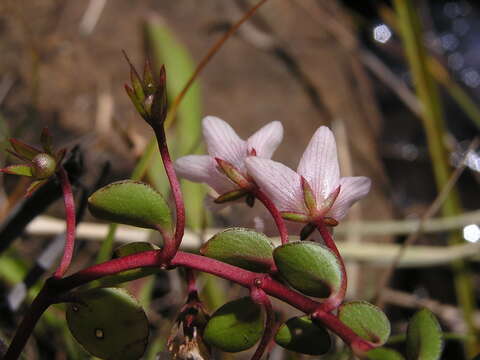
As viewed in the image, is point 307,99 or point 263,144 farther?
point 307,99

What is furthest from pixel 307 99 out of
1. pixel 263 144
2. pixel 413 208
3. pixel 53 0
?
pixel 263 144

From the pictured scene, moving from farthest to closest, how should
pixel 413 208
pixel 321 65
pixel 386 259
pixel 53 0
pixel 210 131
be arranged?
1. pixel 413 208
2. pixel 321 65
3. pixel 53 0
4. pixel 386 259
5. pixel 210 131

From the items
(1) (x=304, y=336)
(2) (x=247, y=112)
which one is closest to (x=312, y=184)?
(1) (x=304, y=336)

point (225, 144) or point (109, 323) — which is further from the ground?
point (225, 144)

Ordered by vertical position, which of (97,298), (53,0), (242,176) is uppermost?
(53,0)

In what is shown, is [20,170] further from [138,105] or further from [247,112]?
[247,112]

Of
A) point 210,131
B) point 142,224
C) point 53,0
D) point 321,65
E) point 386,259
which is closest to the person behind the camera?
point 142,224

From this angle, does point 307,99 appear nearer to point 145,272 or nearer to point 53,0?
point 53,0
